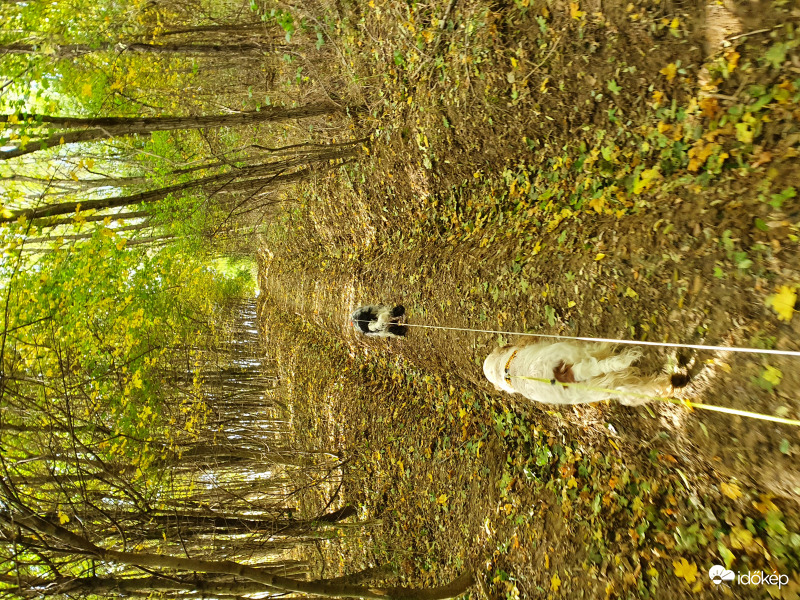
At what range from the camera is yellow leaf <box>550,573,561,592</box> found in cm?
466

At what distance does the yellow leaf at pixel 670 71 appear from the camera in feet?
13.7

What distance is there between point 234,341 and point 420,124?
14.6 metres

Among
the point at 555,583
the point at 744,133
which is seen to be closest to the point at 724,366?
the point at 744,133

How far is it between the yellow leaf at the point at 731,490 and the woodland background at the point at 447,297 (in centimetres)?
2

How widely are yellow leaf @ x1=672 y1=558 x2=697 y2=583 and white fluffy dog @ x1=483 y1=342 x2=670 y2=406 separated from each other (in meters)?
1.27

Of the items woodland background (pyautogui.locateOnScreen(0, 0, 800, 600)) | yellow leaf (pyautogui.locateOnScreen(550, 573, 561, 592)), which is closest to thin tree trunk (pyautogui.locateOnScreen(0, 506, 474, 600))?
woodland background (pyautogui.locateOnScreen(0, 0, 800, 600))

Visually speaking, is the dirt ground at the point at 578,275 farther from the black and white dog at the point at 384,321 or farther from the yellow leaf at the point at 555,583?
the black and white dog at the point at 384,321

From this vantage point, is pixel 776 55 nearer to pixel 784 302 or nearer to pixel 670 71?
pixel 670 71

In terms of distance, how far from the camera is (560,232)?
5.22 m

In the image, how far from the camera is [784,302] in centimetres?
318

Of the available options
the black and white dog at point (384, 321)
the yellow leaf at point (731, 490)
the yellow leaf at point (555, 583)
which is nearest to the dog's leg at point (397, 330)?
the black and white dog at point (384, 321)

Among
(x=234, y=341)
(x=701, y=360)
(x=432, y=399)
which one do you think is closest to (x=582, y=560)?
(x=701, y=360)

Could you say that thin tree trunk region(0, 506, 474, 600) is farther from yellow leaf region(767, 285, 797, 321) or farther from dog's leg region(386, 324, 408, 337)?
yellow leaf region(767, 285, 797, 321)

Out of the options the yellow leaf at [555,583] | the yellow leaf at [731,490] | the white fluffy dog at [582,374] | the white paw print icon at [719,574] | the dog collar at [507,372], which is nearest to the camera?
the white paw print icon at [719,574]
